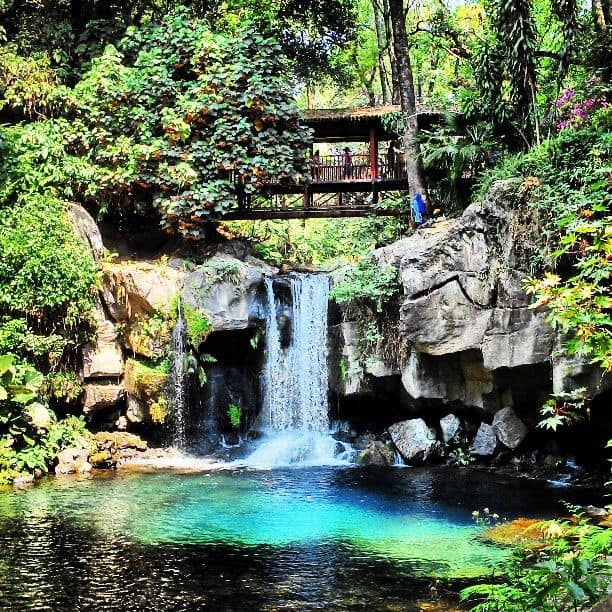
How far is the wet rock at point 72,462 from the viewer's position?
14594 mm

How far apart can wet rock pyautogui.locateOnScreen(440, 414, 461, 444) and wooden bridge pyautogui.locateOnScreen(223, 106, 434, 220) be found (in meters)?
6.44

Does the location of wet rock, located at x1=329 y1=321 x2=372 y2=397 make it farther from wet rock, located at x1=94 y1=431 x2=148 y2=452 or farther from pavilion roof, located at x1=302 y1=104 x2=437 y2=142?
pavilion roof, located at x1=302 y1=104 x2=437 y2=142

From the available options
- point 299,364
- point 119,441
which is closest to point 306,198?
point 299,364

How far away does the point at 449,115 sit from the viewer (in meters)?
18.0

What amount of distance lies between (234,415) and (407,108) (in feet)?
27.8

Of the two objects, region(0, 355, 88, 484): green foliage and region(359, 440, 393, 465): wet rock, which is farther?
region(359, 440, 393, 465): wet rock

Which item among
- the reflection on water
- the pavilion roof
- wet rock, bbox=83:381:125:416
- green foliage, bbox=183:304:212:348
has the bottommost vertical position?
A: the reflection on water

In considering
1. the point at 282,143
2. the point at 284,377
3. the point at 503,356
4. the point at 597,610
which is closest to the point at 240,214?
the point at 282,143

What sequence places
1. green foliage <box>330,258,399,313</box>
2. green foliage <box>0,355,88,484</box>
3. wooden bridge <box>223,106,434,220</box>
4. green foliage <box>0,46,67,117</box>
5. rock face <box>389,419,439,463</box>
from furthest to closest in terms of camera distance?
wooden bridge <box>223,106,434,220</box>
green foliage <box>0,46,67,117</box>
green foliage <box>330,258,399,313</box>
rock face <box>389,419,439,463</box>
green foliage <box>0,355,88,484</box>

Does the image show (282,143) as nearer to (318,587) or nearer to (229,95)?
(229,95)

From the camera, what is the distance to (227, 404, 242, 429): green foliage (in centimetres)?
1723

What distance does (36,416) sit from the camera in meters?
14.9

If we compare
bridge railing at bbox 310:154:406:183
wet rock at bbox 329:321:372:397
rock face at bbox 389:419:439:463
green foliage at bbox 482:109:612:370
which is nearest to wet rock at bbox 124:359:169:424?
wet rock at bbox 329:321:372:397

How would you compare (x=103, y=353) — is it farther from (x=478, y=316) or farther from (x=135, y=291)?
(x=478, y=316)
